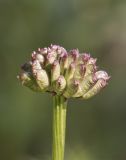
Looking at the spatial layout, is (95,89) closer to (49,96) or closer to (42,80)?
(42,80)

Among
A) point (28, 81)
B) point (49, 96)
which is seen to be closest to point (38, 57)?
point (28, 81)

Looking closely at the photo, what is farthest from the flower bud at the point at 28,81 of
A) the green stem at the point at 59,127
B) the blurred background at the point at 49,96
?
the blurred background at the point at 49,96

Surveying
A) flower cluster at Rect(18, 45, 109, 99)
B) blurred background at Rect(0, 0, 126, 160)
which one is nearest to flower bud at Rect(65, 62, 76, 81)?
flower cluster at Rect(18, 45, 109, 99)

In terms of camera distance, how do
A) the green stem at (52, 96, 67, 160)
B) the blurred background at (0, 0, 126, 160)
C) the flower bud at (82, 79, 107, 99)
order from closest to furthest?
the green stem at (52, 96, 67, 160) < the flower bud at (82, 79, 107, 99) < the blurred background at (0, 0, 126, 160)

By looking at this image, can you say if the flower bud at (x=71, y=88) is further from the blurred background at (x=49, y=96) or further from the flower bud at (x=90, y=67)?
the blurred background at (x=49, y=96)

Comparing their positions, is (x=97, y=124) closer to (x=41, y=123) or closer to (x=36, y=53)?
(x=41, y=123)

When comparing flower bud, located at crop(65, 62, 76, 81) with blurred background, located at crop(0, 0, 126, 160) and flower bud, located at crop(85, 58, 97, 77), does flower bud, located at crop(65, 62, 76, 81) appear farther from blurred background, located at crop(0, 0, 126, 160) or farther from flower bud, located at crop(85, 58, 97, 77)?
blurred background, located at crop(0, 0, 126, 160)
